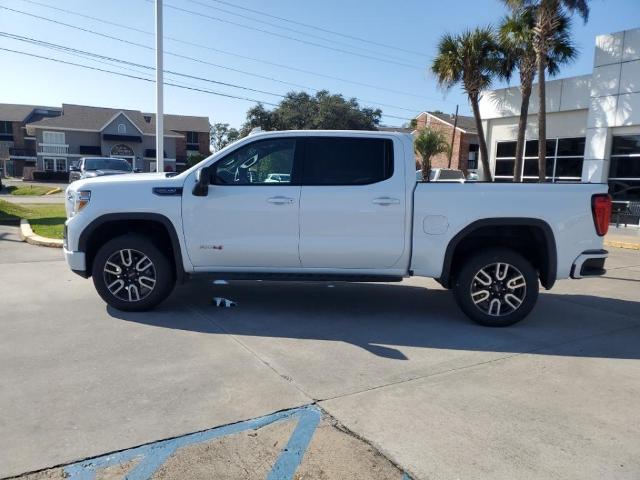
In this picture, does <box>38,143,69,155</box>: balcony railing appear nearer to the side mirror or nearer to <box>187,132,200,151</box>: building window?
<box>187,132,200,151</box>: building window

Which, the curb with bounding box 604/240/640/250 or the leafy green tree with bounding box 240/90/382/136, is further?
the leafy green tree with bounding box 240/90/382/136

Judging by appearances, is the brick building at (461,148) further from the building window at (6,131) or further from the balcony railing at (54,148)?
the building window at (6,131)

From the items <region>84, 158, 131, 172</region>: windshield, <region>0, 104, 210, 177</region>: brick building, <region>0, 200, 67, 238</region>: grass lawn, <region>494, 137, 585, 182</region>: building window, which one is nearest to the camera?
<region>0, 200, 67, 238</region>: grass lawn

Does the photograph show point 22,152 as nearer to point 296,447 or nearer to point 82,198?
point 82,198

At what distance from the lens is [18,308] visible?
590 centimetres

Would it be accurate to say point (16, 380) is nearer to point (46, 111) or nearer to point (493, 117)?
point (493, 117)

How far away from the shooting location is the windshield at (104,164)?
21.7m

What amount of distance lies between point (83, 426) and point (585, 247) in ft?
16.2

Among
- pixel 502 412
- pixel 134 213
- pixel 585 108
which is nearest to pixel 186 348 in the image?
pixel 134 213

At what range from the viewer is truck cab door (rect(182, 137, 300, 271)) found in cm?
552

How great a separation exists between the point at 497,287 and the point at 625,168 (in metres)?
14.6

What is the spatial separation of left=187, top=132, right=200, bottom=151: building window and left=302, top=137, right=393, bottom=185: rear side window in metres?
65.7

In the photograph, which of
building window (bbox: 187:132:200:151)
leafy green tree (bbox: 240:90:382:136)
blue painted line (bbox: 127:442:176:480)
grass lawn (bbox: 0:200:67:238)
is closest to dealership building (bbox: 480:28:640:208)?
grass lawn (bbox: 0:200:67:238)

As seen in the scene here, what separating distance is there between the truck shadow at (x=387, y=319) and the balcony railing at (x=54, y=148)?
5891 cm
